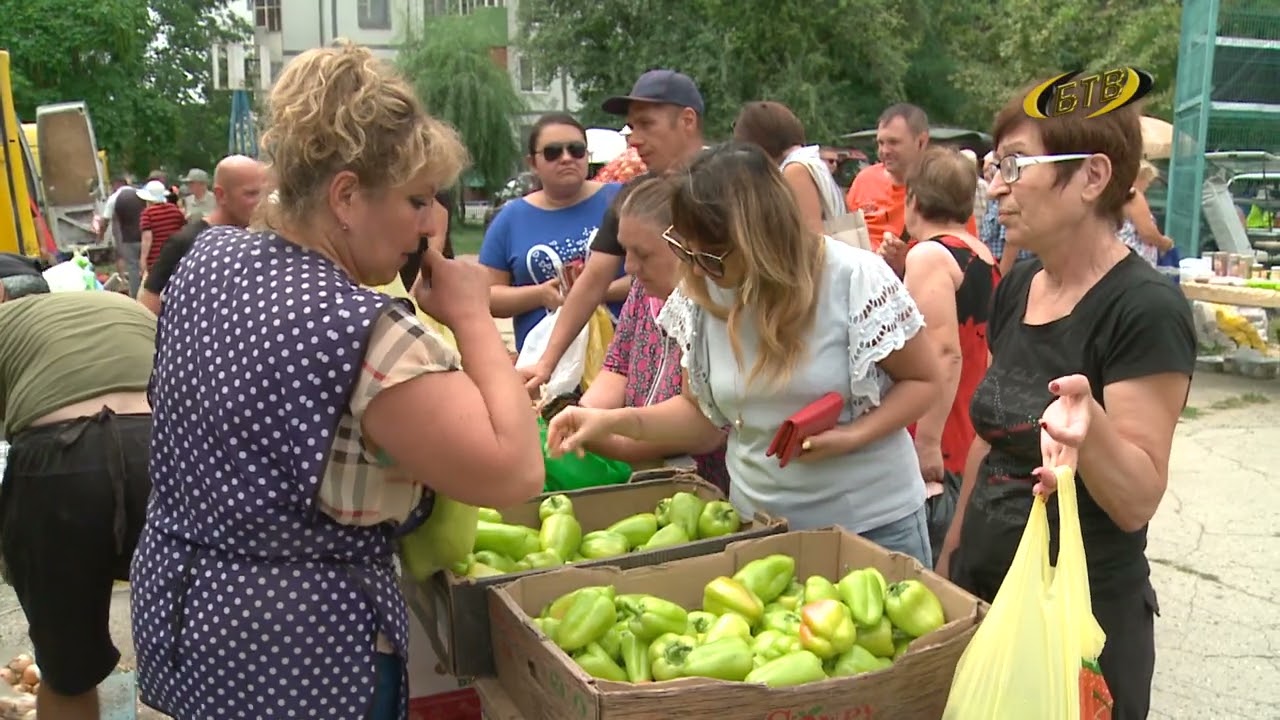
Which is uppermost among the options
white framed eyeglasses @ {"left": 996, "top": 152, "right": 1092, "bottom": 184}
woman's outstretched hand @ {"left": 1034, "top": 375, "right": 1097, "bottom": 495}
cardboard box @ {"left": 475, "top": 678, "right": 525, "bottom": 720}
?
white framed eyeglasses @ {"left": 996, "top": 152, "right": 1092, "bottom": 184}

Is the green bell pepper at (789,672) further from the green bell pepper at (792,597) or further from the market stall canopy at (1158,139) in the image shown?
the market stall canopy at (1158,139)

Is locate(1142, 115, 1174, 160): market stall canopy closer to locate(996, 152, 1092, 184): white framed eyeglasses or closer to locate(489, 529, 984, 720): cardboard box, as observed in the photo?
locate(996, 152, 1092, 184): white framed eyeglasses

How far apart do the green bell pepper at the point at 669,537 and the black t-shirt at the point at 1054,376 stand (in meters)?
0.62

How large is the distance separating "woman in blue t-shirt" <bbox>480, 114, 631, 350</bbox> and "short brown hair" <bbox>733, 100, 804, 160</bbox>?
2.17 feet

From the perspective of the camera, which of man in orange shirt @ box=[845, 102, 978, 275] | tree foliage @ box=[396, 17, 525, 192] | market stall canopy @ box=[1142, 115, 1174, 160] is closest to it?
man in orange shirt @ box=[845, 102, 978, 275]

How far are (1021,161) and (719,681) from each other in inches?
44.6

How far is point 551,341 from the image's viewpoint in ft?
13.3

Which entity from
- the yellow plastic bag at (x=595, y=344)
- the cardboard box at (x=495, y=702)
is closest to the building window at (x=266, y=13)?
the yellow plastic bag at (x=595, y=344)

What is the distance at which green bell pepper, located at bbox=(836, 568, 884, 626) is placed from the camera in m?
2.02

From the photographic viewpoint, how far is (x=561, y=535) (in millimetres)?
2570

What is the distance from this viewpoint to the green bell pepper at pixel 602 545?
2518mm

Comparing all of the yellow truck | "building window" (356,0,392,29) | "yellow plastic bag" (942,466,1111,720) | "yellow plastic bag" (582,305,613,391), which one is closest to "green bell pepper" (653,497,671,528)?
"yellow plastic bag" (942,466,1111,720)

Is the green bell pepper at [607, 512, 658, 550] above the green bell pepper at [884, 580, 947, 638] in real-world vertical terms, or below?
below

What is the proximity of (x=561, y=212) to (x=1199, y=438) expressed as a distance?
5.06 m
